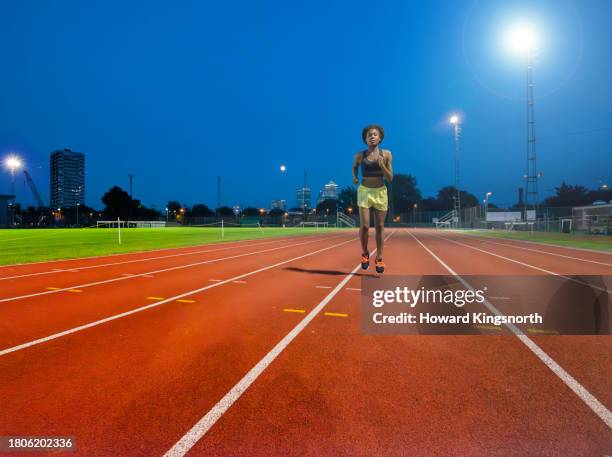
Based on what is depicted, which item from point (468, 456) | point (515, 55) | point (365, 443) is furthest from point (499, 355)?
point (515, 55)

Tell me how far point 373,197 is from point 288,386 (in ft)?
14.7

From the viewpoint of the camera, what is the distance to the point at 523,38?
1127 inches

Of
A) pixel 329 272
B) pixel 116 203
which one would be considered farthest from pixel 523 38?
pixel 116 203

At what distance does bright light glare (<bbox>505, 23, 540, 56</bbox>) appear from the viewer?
2844cm

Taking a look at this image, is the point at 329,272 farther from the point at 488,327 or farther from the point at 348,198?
the point at 348,198

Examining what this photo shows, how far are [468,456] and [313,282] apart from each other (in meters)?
6.01

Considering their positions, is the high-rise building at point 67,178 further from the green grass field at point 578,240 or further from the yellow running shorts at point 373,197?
the yellow running shorts at point 373,197

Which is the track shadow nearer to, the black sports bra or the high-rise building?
the black sports bra

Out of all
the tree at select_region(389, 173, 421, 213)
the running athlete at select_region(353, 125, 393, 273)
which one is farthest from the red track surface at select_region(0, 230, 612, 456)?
the tree at select_region(389, 173, 421, 213)

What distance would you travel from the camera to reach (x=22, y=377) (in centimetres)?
333

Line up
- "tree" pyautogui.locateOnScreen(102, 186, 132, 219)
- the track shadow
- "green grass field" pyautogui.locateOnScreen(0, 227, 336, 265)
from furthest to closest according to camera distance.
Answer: "tree" pyautogui.locateOnScreen(102, 186, 132, 219) → "green grass field" pyautogui.locateOnScreen(0, 227, 336, 265) → the track shadow

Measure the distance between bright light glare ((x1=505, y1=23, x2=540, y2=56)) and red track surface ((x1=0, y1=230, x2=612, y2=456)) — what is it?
31.9 meters

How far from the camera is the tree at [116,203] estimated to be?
9025 cm

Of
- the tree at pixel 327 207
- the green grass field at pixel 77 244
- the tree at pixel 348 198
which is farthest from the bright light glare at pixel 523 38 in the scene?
the tree at pixel 327 207
